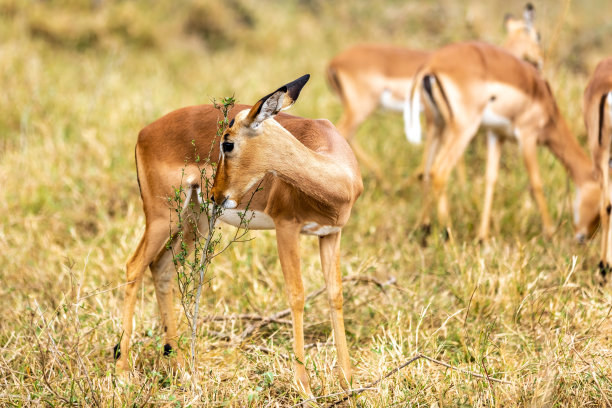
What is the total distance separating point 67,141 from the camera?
5.60 m

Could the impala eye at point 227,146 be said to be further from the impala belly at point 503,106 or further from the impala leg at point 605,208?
the impala belly at point 503,106

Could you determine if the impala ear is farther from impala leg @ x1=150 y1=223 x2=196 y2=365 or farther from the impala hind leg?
the impala hind leg

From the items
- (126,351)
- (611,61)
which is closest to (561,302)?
(611,61)

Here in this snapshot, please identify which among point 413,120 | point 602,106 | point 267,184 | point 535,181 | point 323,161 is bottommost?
point 535,181

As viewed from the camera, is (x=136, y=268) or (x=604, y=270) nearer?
(x=136, y=268)

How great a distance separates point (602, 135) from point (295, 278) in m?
2.19

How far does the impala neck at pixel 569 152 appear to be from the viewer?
4641 millimetres

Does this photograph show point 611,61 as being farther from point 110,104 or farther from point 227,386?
point 110,104

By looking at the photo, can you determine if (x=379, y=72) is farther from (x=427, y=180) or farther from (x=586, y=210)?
(x=586, y=210)

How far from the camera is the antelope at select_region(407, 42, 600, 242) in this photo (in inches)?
185

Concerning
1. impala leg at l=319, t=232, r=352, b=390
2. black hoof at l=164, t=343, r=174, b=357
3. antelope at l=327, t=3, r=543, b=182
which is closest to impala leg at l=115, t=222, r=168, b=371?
black hoof at l=164, t=343, r=174, b=357

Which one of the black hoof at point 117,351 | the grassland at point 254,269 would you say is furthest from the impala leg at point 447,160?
the black hoof at point 117,351

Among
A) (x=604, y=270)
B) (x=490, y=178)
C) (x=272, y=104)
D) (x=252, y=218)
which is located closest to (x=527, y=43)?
(x=490, y=178)

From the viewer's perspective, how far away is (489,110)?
484cm
